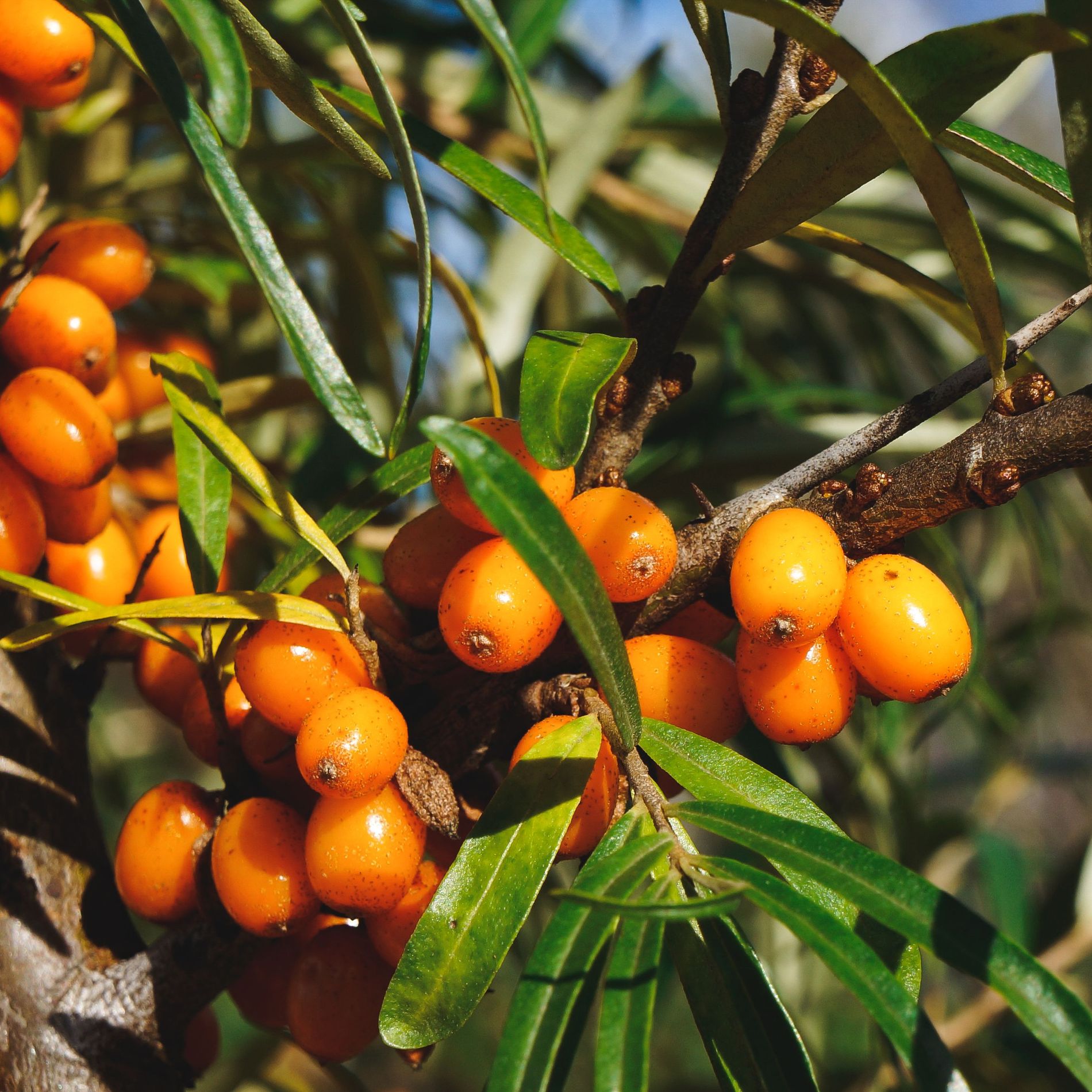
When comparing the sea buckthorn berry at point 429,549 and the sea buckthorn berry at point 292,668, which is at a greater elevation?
the sea buckthorn berry at point 429,549

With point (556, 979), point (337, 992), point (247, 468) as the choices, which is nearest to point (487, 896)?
point (556, 979)

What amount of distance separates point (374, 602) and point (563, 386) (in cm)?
23

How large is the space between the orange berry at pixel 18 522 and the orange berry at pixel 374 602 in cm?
20

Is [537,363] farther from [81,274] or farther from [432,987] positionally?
[81,274]

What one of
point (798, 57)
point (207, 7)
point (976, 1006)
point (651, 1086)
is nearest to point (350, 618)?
point (207, 7)

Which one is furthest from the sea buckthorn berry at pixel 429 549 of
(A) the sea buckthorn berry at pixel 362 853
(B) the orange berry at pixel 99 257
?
(B) the orange berry at pixel 99 257

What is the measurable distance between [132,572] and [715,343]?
99 cm

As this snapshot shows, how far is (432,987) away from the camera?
0.54 m

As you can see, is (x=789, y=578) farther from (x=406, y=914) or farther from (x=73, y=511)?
(x=73, y=511)

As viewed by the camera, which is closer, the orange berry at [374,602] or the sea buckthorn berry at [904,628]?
the sea buckthorn berry at [904,628]

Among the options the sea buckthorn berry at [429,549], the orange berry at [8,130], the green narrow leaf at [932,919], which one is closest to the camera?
the green narrow leaf at [932,919]

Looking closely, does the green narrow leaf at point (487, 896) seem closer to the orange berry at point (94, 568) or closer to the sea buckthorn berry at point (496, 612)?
the sea buckthorn berry at point (496, 612)

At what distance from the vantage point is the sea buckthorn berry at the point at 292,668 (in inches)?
23.5

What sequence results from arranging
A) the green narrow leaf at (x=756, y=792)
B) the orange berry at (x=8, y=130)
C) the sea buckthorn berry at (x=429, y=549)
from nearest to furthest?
the green narrow leaf at (x=756, y=792)
the sea buckthorn berry at (x=429, y=549)
the orange berry at (x=8, y=130)
